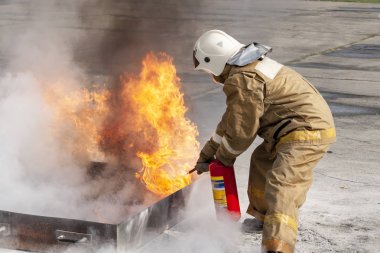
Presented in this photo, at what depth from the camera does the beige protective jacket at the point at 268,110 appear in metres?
4.81

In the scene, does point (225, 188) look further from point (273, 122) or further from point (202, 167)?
point (273, 122)

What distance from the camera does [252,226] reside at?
568cm

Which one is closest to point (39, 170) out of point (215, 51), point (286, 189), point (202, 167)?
point (202, 167)

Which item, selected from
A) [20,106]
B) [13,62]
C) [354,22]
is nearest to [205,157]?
[20,106]

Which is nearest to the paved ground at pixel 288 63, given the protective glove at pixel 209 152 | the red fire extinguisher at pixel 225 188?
the red fire extinguisher at pixel 225 188

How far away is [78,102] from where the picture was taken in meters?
7.58

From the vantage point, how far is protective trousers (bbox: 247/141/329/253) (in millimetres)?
4711

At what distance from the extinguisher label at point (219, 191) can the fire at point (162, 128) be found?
813mm

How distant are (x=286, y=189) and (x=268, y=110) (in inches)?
20.0

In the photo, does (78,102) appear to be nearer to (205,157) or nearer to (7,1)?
(205,157)

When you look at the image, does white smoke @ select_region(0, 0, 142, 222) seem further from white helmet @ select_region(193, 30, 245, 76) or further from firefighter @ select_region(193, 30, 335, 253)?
white helmet @ select_region(193, 30, 245, 76)

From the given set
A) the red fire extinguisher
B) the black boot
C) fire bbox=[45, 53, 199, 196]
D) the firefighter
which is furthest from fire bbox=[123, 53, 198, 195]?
the firefighter

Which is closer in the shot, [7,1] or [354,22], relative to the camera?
[354,22]

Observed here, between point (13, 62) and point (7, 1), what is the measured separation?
11.7 metres
